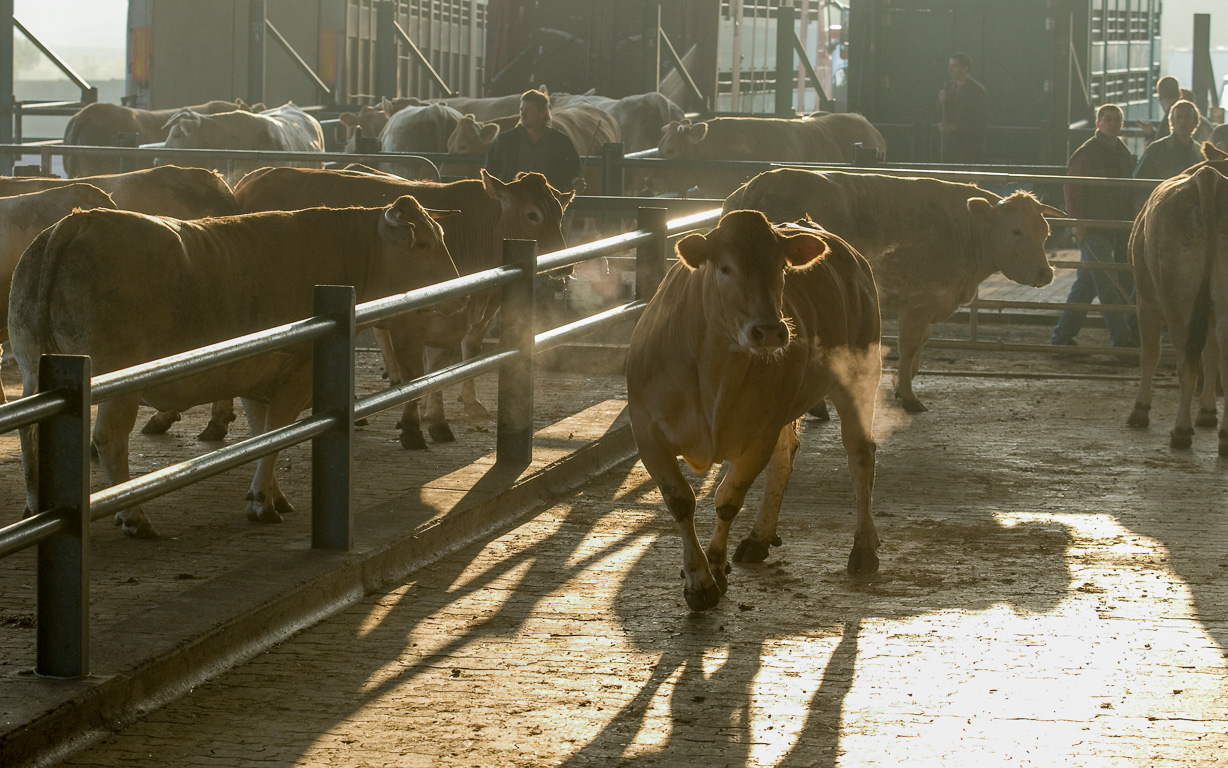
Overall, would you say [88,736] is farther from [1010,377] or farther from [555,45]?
[555,45]

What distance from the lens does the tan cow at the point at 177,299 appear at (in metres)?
5.79

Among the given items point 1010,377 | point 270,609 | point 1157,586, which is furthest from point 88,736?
point 1010,377

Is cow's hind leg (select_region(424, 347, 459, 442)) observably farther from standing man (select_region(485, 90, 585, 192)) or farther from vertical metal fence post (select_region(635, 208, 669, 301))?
standing man (select_region(485, 90, 585, 192))

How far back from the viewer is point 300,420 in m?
5.73

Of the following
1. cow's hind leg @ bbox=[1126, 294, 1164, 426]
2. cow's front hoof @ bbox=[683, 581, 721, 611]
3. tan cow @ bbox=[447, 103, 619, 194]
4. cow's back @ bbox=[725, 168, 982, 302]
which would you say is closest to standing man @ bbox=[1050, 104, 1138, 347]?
cow's back @ bbox=[725, 168, 982, 302]

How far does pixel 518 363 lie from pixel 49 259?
2352 millimetres

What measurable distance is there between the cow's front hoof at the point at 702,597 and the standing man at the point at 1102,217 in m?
8.51

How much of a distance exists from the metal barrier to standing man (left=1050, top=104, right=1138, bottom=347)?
5.37 metres

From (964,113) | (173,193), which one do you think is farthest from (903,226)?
(964,113)

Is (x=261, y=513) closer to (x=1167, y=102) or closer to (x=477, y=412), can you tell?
(x=477, y=412)

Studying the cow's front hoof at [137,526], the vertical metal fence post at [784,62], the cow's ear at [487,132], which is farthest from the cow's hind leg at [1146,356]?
the vertical metal fence post at [784,62]

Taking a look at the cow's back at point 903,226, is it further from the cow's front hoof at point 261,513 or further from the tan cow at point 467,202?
the cow's front hoof at point 261,513

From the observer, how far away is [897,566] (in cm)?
627

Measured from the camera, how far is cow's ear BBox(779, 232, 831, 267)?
5352 mm
